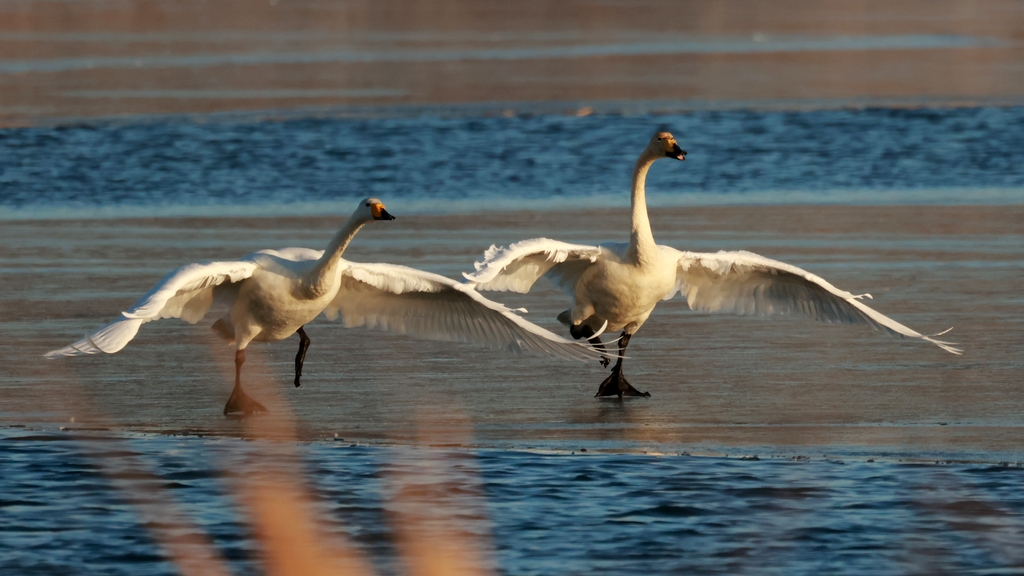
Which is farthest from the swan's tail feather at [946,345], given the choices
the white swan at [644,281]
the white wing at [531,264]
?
the white wing at [531,264]

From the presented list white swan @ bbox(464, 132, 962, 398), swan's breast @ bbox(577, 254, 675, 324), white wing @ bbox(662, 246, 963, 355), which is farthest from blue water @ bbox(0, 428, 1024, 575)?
white wing @ bbox(662, 246, 963, 355)

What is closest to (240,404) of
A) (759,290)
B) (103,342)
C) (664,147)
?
(103,342)

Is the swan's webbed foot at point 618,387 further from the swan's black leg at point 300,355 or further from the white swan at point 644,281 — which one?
the swan's black leg at point 300,355

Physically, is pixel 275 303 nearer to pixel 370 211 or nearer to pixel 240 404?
pixel 240 404

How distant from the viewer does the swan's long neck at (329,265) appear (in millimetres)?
9805

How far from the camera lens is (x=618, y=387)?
10352 mm

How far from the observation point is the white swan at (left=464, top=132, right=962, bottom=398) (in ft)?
34.8

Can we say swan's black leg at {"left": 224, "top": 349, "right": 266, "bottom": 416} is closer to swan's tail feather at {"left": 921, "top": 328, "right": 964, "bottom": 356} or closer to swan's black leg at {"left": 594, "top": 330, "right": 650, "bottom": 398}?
swan's black leg at {"left": 594, "top": 330, "right": 650, "bottom": 398}

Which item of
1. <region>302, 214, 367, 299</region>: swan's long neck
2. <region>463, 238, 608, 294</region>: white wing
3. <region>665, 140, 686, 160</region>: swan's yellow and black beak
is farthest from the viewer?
<region>665, 140, 686, 160</region>: swan's yellow and black beak

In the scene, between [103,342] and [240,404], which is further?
[240,404]

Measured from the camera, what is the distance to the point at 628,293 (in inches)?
420

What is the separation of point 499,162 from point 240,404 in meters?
11.4

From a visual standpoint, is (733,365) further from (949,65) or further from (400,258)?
(949,65)

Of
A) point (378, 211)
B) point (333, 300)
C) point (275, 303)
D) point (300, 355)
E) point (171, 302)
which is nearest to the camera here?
point (171, 302)
